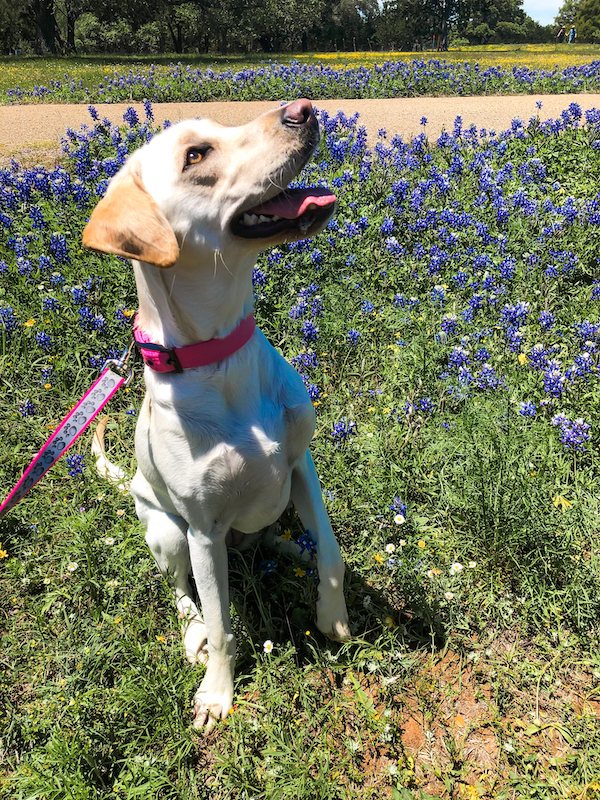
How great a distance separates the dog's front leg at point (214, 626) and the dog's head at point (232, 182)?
105 cm

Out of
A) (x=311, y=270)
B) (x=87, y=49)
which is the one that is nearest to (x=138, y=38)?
(x=87, y=49)

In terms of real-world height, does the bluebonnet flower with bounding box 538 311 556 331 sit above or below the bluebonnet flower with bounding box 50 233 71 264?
below

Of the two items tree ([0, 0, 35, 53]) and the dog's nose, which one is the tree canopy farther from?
the dog's nose

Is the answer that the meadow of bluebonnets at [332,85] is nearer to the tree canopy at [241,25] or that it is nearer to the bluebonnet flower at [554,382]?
the bluebonnet flower at [554,382]

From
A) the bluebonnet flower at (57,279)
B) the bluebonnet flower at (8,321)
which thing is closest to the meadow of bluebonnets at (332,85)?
the bluebonnet flower at (57,279)

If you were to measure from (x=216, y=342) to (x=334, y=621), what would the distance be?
1.32 m

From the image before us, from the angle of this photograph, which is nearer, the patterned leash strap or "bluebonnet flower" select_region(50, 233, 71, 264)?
the patterned leash strap

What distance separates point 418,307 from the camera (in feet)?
13.9

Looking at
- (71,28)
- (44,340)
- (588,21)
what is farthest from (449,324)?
(588,21)

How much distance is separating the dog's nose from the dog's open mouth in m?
0.21

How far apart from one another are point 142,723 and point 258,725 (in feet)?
1.53

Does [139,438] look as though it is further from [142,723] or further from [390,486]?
[390,486]

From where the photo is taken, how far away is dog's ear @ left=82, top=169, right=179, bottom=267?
1.55m

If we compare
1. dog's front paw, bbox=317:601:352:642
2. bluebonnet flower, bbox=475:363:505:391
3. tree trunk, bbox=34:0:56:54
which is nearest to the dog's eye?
dog's front paw, bbox=317:601:352:642
